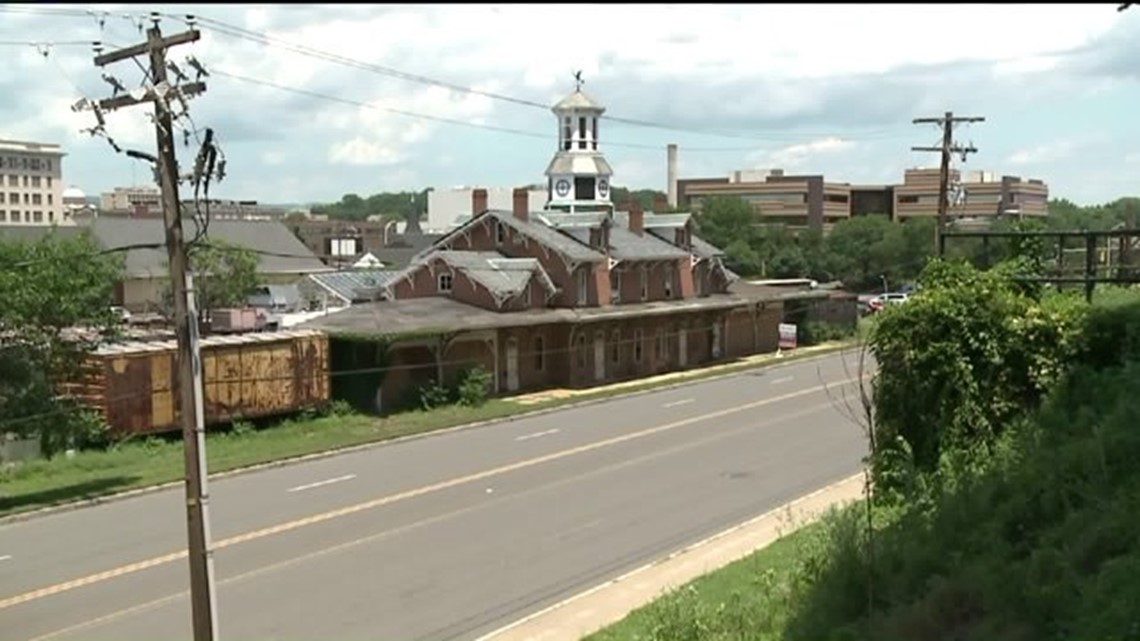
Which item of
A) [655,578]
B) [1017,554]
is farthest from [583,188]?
[1017,554]

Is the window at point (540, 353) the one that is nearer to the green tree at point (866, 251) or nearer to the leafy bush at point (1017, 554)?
the leafy bush at point (1017, 554)

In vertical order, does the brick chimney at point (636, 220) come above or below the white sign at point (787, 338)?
above

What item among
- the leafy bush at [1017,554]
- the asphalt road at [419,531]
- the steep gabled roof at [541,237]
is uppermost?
the steep gabled roof at [541,237]

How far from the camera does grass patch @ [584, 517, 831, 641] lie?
45.4ft

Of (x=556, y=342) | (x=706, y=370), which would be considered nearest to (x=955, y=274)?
(x=556, y=342)

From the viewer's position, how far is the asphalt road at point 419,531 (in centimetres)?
1862

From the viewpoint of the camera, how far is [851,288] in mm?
104562

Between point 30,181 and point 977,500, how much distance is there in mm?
162542

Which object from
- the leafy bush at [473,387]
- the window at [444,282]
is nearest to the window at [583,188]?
the window at [444,282]

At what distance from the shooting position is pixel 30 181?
6137 inches

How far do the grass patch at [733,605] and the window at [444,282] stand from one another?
3367 centimetres

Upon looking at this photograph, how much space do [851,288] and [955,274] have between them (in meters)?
87.3

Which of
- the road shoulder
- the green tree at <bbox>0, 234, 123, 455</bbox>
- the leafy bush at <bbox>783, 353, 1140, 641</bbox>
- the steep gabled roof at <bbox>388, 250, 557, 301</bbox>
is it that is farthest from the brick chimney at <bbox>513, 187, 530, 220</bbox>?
the leafy bush at <bbox>783, 353, 1140, 641</bbox>

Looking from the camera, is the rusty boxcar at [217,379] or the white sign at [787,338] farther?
the white sign at [787,338]
